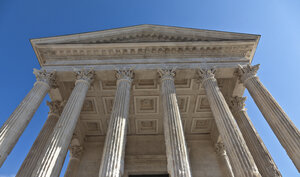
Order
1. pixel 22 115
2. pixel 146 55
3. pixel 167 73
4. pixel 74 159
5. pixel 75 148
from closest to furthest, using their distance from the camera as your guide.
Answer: pixel 22 115, pixel 167 73, pixel 146 55, pixel 74 159, pixel 75 148

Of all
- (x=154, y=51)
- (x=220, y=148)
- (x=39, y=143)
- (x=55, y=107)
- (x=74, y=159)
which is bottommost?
(x=39, y=143)

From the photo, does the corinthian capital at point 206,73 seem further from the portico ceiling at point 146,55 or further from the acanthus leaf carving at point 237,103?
the acanthus leaf carving at point 237,103

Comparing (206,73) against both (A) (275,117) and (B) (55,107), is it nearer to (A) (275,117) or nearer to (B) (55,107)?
(A) (275,117)

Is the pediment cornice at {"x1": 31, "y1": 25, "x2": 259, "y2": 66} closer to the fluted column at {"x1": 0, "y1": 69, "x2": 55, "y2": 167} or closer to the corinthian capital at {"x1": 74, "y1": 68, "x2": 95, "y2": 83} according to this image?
the corinthian capital at {"x1": 74, "y1": 68, "x2": 95, "y2": 83}

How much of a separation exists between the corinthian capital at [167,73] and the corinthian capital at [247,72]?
4763 mm

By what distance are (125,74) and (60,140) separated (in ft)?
20.2

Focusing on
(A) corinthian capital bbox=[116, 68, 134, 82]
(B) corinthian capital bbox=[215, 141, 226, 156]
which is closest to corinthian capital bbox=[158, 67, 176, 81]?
(A) corinthian capital bbox=[116, 68, 134, 82]

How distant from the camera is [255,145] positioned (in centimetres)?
1181

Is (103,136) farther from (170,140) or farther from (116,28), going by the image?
(170,140)

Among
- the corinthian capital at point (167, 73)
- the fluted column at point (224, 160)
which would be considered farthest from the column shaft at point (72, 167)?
the fluted column at point (224, 160)

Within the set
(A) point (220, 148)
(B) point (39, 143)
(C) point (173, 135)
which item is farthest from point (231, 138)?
(B) point (39, 143)

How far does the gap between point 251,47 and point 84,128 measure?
16.7 meters

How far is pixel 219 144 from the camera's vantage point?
1795 centimetres

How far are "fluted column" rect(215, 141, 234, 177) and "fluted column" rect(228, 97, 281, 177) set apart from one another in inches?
179
